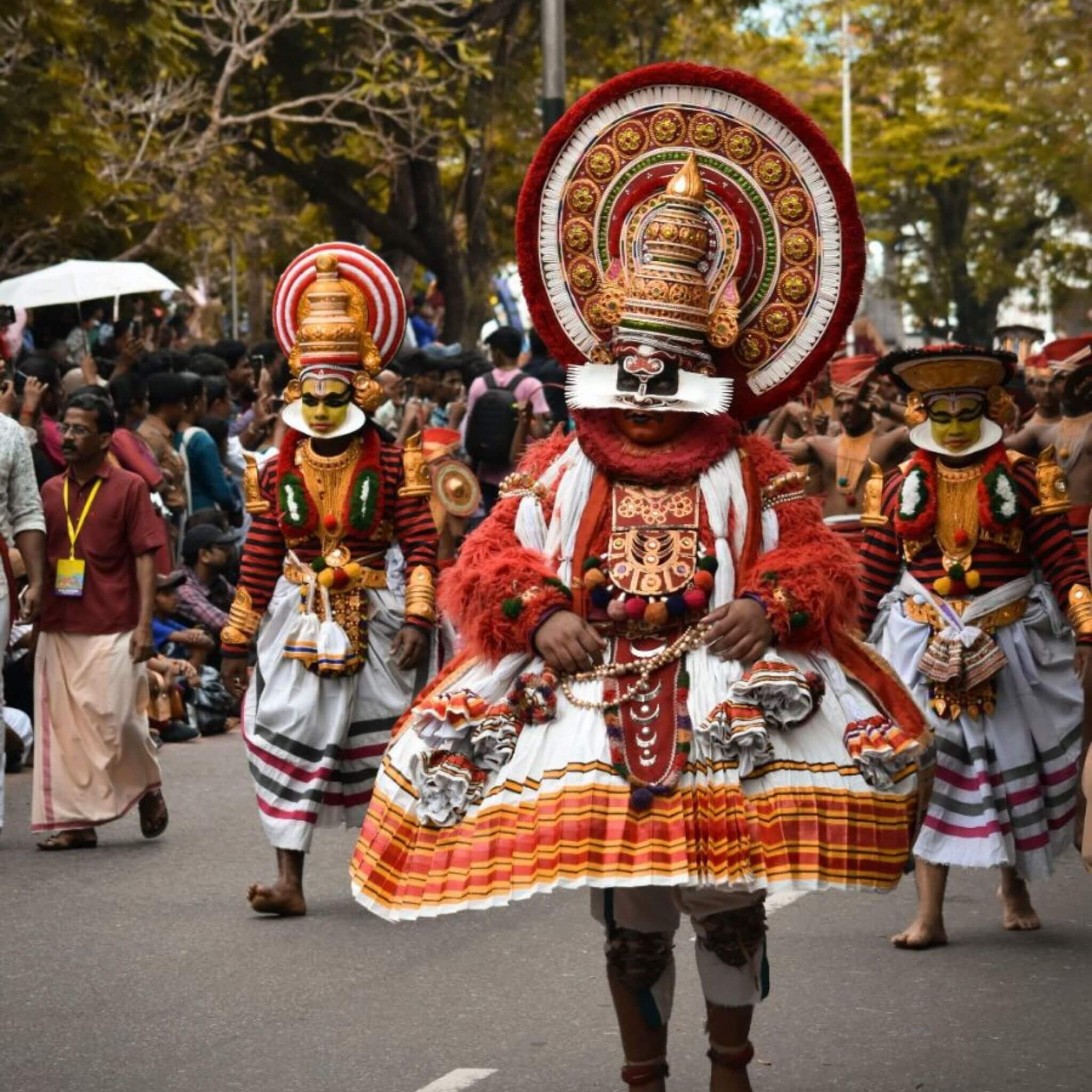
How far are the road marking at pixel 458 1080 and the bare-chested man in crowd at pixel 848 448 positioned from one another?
548cm

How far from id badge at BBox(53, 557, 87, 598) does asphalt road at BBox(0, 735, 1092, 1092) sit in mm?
1286

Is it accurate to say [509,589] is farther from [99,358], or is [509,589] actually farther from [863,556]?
[99,358]

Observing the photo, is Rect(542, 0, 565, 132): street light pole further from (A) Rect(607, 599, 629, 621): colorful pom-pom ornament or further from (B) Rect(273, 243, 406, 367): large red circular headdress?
(A) Rect(607, 599, 629, 621): colorful pom-pom ornament

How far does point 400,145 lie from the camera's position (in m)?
23.5

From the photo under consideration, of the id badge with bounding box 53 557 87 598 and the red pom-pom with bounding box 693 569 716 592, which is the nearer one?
the red pom-pom with bounding box 693 569 716 592

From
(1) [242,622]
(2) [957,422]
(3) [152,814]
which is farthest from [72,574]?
(2) [957,422]

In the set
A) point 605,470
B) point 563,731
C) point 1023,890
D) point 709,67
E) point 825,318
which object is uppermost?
point 709,67

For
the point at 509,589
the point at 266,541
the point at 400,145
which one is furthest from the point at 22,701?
the point at 400,145

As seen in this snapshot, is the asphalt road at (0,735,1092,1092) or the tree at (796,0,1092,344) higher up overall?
A: the tree at (796,0,1092,344)

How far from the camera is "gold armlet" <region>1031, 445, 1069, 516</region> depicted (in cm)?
797

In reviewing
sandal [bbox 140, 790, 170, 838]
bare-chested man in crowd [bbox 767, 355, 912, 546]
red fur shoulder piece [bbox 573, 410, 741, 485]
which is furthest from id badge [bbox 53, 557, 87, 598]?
red fur shoulder piece [bbox 573, 410, 741, 485]

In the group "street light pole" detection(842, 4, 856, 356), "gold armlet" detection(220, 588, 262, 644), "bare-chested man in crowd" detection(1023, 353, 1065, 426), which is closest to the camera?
"gold armlet" detection(220, 588, 262, 644)

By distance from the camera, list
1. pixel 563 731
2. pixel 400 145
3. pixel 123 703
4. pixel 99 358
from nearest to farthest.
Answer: pixel 563 731 → pixel 123 703 → pixel 99 358 → pixel 400 145

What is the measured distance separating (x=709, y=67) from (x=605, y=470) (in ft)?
3.38
